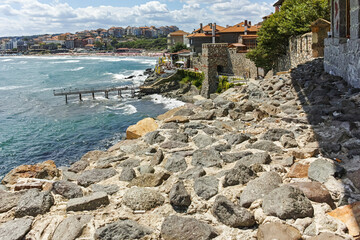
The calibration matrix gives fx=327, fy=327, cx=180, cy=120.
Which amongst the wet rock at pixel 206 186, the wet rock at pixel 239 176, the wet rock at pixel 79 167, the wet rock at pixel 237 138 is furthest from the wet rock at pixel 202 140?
the wet rock at pixel 79 167

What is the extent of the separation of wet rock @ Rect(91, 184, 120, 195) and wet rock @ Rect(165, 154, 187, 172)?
99 centimetres

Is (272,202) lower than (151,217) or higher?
higher

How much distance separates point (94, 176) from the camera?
5586 mm

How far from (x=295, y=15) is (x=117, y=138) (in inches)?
536

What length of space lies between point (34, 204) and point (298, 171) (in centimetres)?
363

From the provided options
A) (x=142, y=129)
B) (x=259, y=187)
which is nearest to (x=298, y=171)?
(x=259, y=187)

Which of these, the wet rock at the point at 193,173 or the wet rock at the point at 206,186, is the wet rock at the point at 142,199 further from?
the wet rock at the point at 193,173

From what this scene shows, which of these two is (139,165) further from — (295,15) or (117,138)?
(295,15)

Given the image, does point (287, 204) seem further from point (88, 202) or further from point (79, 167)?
point (79, 167)

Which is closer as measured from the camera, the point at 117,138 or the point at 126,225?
the point at 126,225

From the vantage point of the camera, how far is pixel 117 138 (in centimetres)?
2164

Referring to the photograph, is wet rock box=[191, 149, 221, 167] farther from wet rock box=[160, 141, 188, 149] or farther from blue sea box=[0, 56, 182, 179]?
blue sea box=[0, 56, 182, 179]

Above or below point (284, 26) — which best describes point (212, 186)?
below

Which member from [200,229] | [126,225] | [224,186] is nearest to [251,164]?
[224,186]
